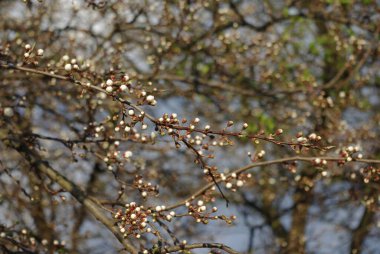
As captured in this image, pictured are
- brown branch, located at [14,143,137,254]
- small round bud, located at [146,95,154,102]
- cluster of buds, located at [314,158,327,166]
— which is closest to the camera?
small round bud, located at [146,95,154,102]

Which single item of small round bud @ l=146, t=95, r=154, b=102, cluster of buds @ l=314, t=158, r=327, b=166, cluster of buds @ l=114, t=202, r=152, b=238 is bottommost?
cluster of buds @ l=114, t=202, r=152, b=238

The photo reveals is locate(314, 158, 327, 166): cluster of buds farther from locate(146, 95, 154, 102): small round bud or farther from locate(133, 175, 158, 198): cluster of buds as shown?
locate(146, 95, 154, 102): small round bud

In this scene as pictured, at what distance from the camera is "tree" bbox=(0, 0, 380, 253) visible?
16.1ft

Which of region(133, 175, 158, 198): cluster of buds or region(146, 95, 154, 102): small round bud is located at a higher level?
region(133, 175, 158, 198): cluster of buds

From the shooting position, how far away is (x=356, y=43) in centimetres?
977

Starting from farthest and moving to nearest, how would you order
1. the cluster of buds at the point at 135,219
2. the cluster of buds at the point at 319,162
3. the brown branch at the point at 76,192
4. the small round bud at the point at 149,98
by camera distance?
the cluster of buds at the point at 319,162 → the brown branch at the point at 76,192 → the cluster of buds at the point at 135,219 → the small round bud at the point at 149,98

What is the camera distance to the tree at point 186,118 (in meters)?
4.89

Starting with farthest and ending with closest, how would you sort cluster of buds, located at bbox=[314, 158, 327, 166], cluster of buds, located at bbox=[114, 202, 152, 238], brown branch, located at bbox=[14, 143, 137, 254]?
1. cluster of buds, located at bbox=[314, 158, 327, 166]
2. brown branch, located at bbox=[14, 143, 137, 254]
3. cluster of buds, located at bbox=[114, 202, 152, 238]

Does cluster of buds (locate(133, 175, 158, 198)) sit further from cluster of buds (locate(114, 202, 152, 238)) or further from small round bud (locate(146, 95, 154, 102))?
small round bud (locate(146, 95, 154, 102))

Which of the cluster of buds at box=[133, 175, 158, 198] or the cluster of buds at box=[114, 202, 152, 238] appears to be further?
the cluster of buds at box=[133, 175, 158, 198]

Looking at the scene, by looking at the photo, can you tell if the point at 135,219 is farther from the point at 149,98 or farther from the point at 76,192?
the point at 76,192

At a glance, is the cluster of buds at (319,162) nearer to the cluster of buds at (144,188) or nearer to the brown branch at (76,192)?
the cluster of buds at (144,188)

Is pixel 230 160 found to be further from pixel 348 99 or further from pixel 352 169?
pixel 352 169

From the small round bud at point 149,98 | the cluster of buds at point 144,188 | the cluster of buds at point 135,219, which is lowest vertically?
the cluster of buds at point 135,219
